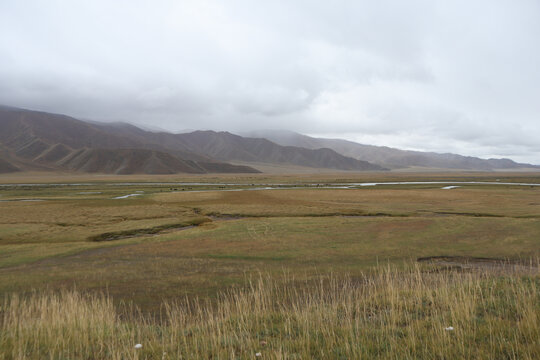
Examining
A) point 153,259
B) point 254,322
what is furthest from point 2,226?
point 254,322

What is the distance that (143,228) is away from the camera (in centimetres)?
3062

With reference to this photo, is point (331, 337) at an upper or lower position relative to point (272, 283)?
upper

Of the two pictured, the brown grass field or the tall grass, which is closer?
the tall grass

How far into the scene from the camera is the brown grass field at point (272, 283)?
20.8ft

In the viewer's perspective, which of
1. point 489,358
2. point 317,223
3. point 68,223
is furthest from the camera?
point 68,223

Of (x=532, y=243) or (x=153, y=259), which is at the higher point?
(x=532, y=243)

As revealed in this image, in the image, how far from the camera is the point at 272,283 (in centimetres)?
A: 1336

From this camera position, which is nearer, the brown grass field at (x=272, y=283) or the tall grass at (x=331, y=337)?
the tall grass at (x=331, y=337)

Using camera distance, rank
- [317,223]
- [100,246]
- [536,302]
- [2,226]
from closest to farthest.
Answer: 1. [536,302]
2. [100,246]
3. [317,223]
4. [2,226]

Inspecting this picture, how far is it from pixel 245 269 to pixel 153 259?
634 cm

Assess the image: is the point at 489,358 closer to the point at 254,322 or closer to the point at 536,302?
the point at 536,302

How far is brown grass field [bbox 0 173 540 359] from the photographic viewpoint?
20.8ft

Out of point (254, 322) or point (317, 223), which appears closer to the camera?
point (254, 322)

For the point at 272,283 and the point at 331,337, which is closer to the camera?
the point at 331,337
